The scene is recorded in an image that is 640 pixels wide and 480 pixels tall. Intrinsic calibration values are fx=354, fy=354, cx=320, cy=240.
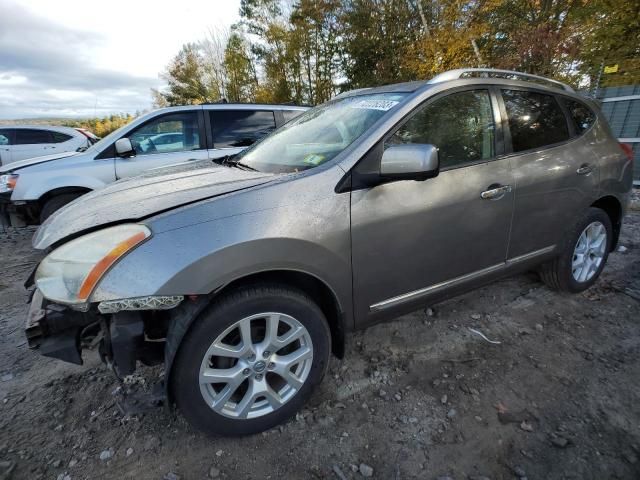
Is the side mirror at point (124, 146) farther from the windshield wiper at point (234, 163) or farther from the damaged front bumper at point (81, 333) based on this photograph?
the damaged front bumper at point (81, 333)

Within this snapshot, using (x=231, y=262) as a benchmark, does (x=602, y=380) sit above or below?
below

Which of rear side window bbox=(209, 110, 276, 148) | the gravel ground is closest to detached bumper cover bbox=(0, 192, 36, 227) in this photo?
the gravel ground

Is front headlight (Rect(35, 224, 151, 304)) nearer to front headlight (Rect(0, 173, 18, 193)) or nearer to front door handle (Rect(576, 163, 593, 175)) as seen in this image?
front door handle (Rect(576, 163, 593, 175))

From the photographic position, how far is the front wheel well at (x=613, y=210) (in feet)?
9.67

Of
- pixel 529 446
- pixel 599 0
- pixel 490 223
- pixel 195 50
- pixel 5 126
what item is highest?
pixel 195 50

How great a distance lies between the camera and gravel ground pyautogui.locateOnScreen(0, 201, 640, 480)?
164cm

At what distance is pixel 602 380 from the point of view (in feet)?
6.88

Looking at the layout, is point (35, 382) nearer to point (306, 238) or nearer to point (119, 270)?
point (119, 270)

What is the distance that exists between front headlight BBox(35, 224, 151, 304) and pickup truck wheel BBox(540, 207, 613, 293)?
2989 millimetres

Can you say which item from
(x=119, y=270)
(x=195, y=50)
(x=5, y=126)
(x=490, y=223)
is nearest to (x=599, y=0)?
(x=490, y=223)

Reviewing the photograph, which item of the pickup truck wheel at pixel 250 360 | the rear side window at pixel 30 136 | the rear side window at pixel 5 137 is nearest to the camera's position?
the pickup truck wheel at pixel 250 360

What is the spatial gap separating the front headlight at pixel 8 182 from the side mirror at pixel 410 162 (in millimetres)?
4878

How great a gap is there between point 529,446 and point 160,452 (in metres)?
1.79

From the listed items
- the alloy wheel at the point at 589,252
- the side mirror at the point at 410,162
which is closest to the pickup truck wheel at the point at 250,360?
the side mirror at the point at 410,162
